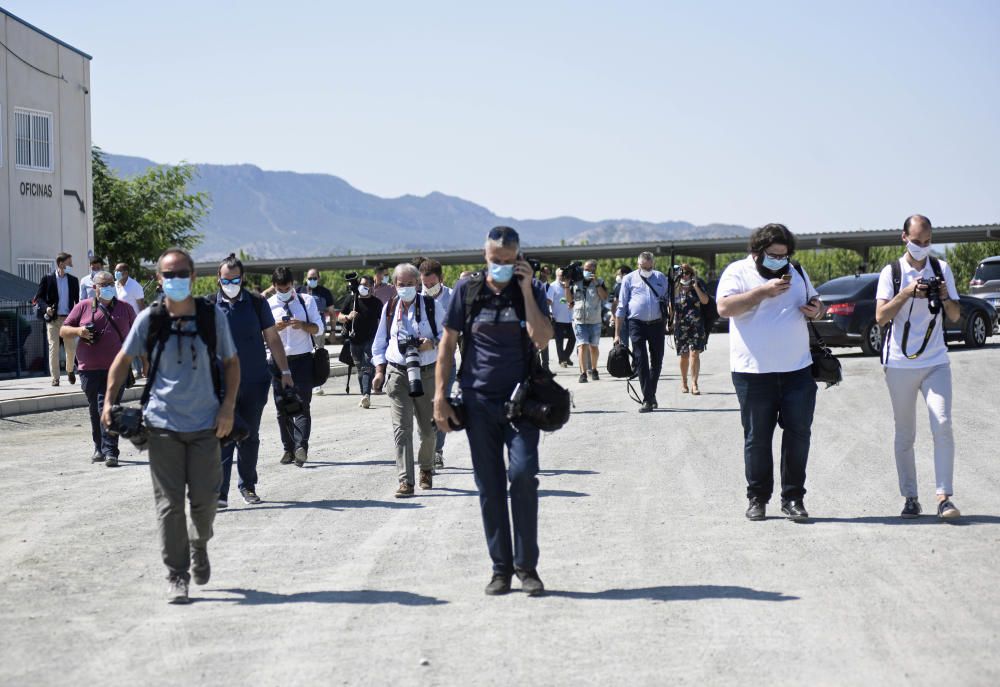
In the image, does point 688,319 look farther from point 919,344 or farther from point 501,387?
point 501,387

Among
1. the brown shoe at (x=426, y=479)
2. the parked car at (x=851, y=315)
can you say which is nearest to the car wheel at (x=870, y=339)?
the parked car at (x=851, y=315)

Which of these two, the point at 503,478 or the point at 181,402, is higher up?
the point at 181,402

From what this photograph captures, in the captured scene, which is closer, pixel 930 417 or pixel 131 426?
pixel 131 426

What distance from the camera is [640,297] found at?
16688 millimetres

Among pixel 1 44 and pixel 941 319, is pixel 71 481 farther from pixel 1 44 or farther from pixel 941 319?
pixel 1 44

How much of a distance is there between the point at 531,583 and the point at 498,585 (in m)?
0.19

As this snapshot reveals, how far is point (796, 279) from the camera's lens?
9.05 metres

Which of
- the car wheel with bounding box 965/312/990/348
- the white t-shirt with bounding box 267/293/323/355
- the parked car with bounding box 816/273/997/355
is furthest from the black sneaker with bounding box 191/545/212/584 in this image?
the car wheel with bounding box 965/312/990/348

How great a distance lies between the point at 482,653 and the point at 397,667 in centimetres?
41

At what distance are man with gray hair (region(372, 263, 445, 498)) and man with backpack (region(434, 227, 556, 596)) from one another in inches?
135

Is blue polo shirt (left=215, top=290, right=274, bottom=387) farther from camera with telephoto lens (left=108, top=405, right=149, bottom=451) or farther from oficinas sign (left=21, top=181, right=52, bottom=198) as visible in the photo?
oficinas sign (left=21, top=181, right=52, bottom=198)

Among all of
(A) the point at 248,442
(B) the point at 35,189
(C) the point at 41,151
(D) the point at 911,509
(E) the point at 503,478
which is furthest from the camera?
(C) the point at 41,151

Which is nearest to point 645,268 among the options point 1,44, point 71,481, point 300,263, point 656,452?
point 656,452

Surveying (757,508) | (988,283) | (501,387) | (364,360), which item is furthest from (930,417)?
(988,283)
